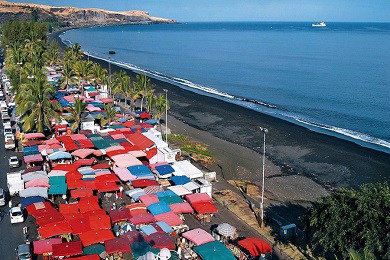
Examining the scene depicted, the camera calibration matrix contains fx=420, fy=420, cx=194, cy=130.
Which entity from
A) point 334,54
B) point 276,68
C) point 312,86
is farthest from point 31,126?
point 334,54

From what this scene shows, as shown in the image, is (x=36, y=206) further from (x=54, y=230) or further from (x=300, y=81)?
(x=300, y=81)

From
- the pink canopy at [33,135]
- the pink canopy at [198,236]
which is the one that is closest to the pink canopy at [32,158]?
the pink canopy at [33,135]

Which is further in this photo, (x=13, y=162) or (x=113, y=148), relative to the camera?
(x=113, y=148)

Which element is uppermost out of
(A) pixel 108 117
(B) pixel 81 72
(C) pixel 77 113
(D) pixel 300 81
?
(B) pixel 81 72

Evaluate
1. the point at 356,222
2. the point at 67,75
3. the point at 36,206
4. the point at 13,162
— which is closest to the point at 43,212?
the point at 36,206

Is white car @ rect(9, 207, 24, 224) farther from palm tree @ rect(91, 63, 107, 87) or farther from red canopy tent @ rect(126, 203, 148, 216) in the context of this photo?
palm tree @ rect(91, 63, 107, 87)

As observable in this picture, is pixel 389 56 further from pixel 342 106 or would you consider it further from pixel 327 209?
pixel 327 209
